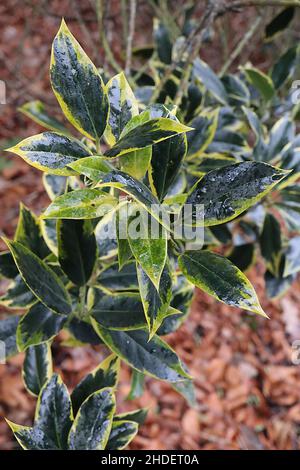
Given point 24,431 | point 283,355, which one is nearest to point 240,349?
point 283,355

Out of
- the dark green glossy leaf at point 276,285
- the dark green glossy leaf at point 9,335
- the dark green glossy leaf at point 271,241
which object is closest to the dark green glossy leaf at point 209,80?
the dark green glossy leaf at point 271,241

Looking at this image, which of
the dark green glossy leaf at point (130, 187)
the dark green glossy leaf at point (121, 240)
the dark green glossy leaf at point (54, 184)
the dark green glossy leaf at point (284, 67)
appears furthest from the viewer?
the dark green glossy leaf at point (284, 67)

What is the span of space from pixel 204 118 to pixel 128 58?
1.25ft

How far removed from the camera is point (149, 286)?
62 cm

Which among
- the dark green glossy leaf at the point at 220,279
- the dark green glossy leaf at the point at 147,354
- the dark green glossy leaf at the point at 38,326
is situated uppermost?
the dark green glossy leaf at the point at 220,279

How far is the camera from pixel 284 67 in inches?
48.5

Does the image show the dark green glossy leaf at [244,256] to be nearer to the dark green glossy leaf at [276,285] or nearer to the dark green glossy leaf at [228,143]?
the dark green glossy leaf at [276,285]

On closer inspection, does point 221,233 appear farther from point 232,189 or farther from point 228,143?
point 232,189

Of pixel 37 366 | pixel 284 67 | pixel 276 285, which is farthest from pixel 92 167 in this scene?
pixel 284 67

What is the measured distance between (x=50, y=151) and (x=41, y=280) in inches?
9.7

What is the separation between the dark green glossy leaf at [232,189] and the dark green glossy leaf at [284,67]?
2.31 feet

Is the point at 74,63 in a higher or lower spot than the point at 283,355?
higher

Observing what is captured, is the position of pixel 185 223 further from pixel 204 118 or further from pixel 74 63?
pixel 204 118

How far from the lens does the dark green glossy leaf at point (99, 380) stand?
2.95ft
